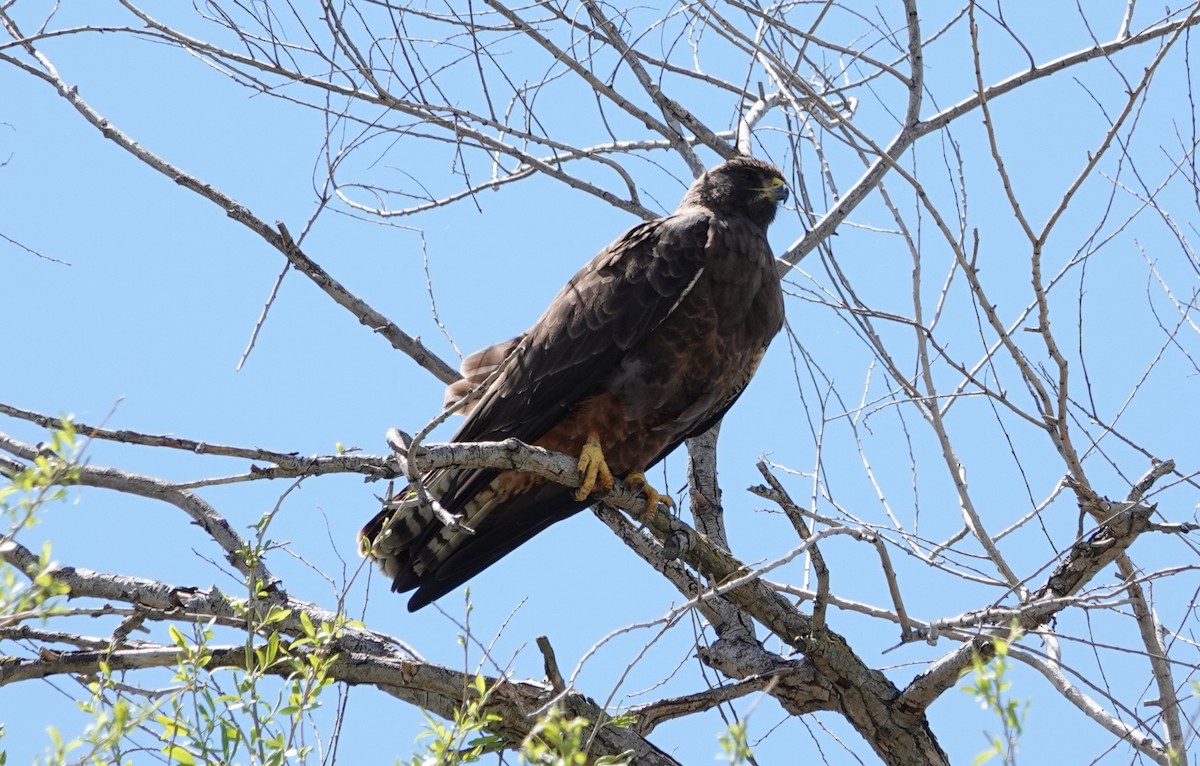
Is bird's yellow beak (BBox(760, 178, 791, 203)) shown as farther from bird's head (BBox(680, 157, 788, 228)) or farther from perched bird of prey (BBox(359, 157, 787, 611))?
perched bird of prey (BBox(359, 157, 787, 611))

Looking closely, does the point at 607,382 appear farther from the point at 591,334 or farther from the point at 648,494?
the point at 648,494

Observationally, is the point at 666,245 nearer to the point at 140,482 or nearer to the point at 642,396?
the point at 642,396

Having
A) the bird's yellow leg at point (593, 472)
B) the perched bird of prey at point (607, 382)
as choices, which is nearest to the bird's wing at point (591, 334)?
the perched bird of prey at point (607, 382)

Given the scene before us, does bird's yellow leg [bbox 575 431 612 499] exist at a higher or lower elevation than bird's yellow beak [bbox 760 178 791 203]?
lower

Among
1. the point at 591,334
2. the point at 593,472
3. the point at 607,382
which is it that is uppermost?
A: the point at 591,334

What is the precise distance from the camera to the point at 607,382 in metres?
Answer: 4.82

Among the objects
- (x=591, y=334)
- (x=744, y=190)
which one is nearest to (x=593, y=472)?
(x=591, y=334)

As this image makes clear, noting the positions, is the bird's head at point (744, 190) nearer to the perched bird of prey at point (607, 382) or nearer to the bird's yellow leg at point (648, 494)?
the perched bird of prey at point (607, 382)

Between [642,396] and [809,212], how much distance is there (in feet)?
3.98

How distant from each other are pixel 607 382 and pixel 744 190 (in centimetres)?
121

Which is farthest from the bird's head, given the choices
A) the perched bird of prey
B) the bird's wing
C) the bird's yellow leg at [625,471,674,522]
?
the bird's yellow leg at [625,471,674,522]

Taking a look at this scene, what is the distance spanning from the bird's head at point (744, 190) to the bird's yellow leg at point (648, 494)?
127 cm

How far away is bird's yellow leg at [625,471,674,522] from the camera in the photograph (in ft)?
15.5

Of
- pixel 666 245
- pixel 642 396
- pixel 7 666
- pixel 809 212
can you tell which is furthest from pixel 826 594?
pixel 7 666
